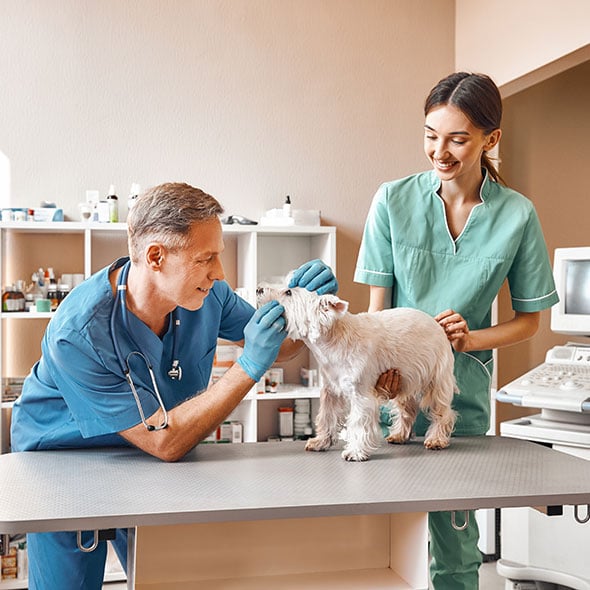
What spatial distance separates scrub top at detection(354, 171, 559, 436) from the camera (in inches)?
79.8

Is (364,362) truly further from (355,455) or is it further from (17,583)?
(17,583)

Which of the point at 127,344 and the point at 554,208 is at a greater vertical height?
the point at 554,208

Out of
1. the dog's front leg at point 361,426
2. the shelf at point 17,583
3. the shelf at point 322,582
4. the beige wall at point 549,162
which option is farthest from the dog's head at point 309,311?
the beige wall at point 549,162

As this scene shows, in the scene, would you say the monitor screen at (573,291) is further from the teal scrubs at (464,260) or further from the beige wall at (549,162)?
the beige wall at (549,162)

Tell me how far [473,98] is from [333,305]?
620 millimetres

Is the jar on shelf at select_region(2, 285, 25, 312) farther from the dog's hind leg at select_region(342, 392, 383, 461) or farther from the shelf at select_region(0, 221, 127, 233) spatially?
the dog's hind leg at select_region(342, 392, 383, 461)

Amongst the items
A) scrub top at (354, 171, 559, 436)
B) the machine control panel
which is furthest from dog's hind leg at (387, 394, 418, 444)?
the machine control panel

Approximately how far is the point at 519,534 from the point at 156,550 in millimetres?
1702

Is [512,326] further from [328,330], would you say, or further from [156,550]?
[156,550]

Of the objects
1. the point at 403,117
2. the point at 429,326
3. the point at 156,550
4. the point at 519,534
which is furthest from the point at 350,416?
the point at 403,117

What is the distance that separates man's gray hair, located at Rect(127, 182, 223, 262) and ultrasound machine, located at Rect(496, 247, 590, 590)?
5.00 feet

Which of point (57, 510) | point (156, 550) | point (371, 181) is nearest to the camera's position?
point (57, 510)

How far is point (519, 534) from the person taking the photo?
2920 mm

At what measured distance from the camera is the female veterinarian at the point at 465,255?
2.01 metres
